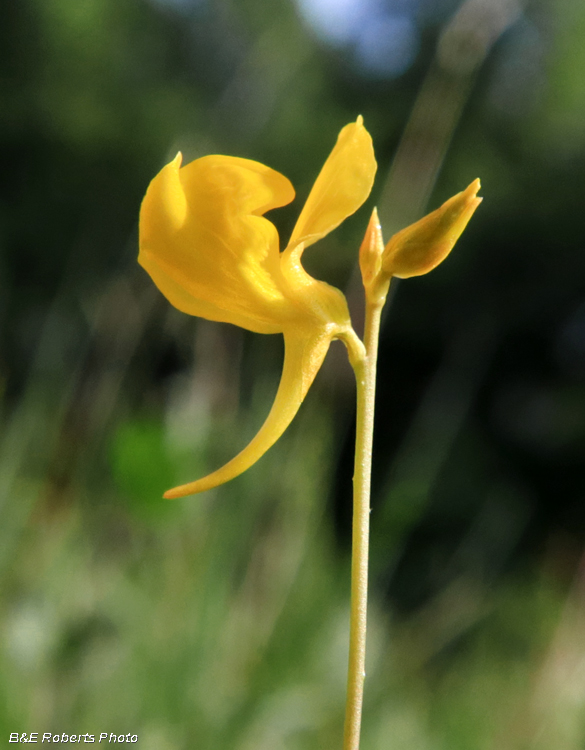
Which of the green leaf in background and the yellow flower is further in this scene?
the green leaf in background

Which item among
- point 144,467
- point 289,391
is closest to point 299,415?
point 144,467

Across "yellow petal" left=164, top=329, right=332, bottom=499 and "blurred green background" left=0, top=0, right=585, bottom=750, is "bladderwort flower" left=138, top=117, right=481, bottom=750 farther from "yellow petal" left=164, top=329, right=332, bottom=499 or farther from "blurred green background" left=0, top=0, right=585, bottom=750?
"blurred green background" left=0, top=0, right=585, bottom=750

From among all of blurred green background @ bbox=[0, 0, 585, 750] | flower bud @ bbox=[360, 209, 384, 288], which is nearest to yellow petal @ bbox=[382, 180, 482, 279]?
flower bud @ bbox=[360, 209, 384, 288]

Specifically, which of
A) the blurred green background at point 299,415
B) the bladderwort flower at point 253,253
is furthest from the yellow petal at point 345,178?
the blurred green background at point 299,415

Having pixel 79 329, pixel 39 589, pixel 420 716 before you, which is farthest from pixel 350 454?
pixel 39 589

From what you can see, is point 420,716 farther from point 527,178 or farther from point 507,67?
point 507,67

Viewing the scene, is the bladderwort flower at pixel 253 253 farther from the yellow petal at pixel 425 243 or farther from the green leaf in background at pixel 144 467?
the green leaf in background at pixel 144 467
